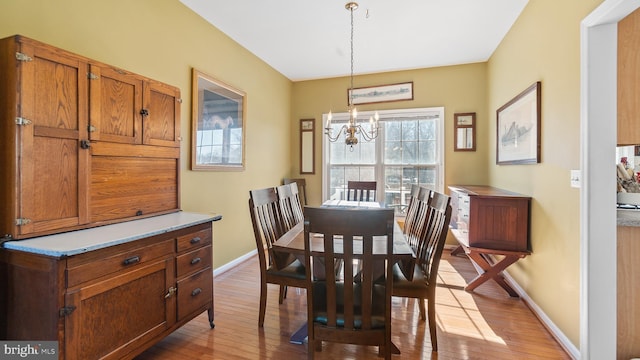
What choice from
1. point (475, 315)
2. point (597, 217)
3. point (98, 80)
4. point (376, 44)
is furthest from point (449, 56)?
point (98, 80)

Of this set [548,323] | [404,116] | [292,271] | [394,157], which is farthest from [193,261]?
[404,116]

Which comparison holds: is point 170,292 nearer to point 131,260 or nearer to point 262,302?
point 131,260

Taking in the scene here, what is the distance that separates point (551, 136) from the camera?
2182 mm

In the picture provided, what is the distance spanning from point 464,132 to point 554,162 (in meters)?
2.13

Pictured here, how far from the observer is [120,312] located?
1.48 meters

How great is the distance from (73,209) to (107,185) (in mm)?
238

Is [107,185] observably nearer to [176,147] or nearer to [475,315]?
[176,147]

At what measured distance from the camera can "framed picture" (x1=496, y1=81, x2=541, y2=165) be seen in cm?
242

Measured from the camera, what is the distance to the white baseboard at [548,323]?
1.82 meters

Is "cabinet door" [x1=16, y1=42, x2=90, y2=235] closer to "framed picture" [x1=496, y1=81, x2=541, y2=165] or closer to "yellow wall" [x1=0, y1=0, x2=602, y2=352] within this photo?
"yellow wall" [x1=0, y1=0, x2=602, y2=352]

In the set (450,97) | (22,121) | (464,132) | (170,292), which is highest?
(450,97)
